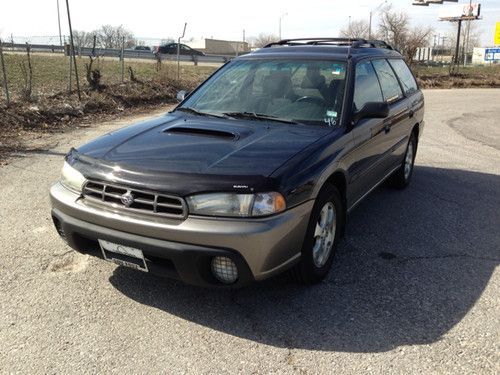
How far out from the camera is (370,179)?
4629 mm

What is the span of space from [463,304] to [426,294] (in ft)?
0.81

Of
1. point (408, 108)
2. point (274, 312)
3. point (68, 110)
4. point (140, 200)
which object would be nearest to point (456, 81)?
point (68, 110)

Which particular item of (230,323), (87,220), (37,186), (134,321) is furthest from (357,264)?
(37,186)

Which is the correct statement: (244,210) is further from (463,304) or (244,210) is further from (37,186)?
(37,186)

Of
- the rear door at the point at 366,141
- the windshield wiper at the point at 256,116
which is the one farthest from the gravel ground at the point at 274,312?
the windshield wiper at the point at 256,116

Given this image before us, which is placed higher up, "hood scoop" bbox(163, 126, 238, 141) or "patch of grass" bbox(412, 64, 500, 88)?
"hood scoop" bbox(163, 126, 238, 141)

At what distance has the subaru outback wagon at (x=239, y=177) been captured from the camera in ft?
9.39

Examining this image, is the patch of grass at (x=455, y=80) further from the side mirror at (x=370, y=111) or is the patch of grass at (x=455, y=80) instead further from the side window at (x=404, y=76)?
the side mirror at (x=370, y=111)

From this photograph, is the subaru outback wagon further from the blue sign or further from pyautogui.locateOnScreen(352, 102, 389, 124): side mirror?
the blue sign

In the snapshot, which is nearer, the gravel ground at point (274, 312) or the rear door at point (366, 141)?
the gravel ground at point (274, 312)

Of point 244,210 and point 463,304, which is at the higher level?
point 244,210

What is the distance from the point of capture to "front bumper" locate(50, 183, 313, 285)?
2818mm

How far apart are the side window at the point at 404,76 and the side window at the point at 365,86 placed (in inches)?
37.8

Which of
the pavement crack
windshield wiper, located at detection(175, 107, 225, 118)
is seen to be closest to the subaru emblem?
windshield wiper, located at detection(175, 107, 225, 118)
